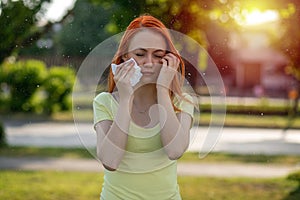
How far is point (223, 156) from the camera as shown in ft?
28.2

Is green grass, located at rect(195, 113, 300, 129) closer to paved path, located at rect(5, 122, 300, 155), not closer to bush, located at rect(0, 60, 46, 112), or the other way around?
paved path, located at rect(5, 122, 300, 155)

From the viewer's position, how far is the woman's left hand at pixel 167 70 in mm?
1410

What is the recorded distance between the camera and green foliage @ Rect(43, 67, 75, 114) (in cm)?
1589

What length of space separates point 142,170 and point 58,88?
14902mm

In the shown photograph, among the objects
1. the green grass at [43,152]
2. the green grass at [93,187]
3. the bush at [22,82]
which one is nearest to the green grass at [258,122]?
the bush at [22,82]

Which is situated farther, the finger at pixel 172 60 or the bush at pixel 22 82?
the bush at pixel 22 82

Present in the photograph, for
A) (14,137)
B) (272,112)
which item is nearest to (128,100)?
(14,137)

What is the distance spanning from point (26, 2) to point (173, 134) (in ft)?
17.5

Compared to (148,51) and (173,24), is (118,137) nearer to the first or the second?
(148,51)

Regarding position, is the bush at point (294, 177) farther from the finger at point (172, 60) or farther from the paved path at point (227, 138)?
the finger at point (172, 60)

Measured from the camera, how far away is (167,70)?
4.62 feet

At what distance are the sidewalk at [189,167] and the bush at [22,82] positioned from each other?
652 cm

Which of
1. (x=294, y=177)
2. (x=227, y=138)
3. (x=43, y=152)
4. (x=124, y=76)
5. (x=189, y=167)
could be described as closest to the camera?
(x=124, y=76)

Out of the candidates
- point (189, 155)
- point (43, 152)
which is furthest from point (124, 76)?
point (43, 152)
